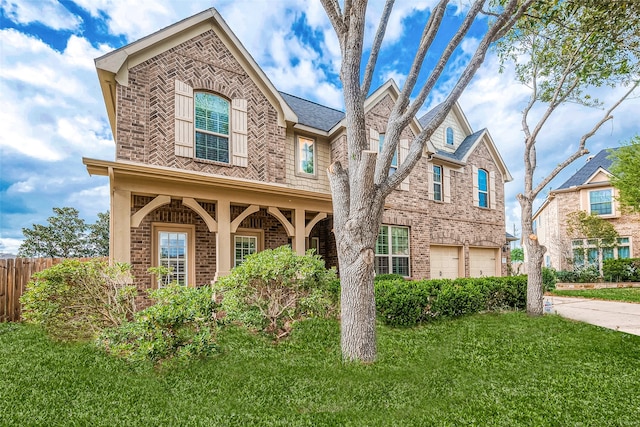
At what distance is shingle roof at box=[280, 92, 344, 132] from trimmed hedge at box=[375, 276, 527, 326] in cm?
618

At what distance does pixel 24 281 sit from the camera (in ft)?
26.8

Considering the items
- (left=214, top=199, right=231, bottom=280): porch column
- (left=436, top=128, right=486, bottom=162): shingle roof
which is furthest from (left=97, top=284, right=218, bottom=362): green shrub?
(left=436, top=128, right=486, bottom=162): shingle roof

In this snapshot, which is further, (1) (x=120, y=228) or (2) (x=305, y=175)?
(2) (x=305, y=175)

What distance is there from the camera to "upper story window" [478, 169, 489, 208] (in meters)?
15.5

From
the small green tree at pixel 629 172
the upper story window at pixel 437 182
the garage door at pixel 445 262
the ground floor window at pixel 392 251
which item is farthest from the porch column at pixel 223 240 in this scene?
the small green tree at pixel 629 172

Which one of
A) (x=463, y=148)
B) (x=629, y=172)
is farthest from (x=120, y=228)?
(x=629, y=172)

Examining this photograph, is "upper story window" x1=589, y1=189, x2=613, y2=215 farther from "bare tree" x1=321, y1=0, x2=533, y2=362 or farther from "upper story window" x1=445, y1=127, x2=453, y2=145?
"bare tree" x1=321, y1=0, x2=533, y2=362

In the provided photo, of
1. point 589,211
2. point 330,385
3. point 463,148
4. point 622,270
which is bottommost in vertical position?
point 622,270

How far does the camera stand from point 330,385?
380cm

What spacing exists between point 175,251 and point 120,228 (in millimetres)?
2299

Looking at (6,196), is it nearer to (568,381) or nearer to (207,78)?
(207,78)

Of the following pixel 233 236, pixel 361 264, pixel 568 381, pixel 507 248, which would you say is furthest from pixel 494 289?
pixel 507 248

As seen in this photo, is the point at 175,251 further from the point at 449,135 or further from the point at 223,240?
the point at 449,135

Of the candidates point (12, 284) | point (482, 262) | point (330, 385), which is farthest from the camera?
point (482, 262)
